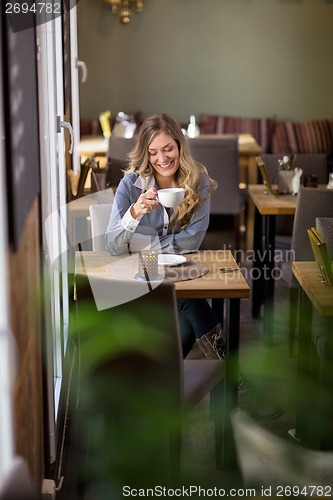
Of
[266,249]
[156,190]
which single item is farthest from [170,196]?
[266,249]

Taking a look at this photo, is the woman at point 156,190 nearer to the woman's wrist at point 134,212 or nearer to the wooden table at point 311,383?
the woman's wrist at point 134,212

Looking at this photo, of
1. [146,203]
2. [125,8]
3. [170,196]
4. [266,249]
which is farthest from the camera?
[125,8]

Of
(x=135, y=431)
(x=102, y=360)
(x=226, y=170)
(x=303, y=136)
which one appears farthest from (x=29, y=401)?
(x=303, y=136)

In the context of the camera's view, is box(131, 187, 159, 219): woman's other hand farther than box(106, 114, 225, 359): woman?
No

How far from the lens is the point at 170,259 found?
3.26 m

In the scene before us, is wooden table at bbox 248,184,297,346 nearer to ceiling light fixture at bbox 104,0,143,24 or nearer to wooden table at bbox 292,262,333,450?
wooden table at bbox 292,262,333,450

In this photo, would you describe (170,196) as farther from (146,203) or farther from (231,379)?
(231,379)

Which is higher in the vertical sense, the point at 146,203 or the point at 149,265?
the point at 146,203

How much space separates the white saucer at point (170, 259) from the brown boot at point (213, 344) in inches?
11.4

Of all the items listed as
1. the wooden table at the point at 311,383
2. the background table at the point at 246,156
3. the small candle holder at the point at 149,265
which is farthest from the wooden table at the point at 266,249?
the background table at the point at 246,156

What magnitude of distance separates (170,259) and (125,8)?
5010 millimetres

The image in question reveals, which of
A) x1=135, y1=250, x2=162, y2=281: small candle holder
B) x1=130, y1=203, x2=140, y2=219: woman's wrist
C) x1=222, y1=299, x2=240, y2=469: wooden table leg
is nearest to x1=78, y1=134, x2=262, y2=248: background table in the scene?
x1=130, y1=203, x2=140, y2=219: woman's wrist

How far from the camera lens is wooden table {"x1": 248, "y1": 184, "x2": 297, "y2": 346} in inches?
170

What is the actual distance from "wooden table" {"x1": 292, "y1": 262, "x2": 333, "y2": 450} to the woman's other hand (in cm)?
61
